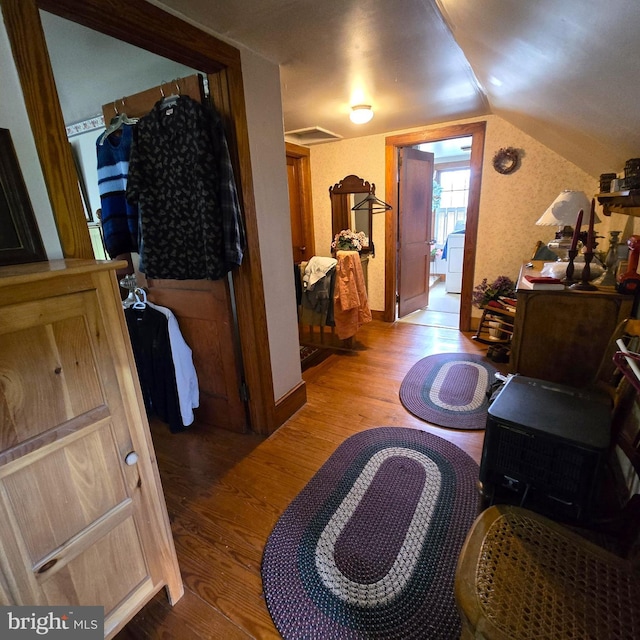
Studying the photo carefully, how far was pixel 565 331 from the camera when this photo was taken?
70.0 inches

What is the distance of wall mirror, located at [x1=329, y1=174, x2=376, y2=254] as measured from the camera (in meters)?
3.50

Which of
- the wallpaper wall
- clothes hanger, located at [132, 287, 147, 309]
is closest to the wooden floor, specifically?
clothes hanger, located at [132, 287, 147, 309]

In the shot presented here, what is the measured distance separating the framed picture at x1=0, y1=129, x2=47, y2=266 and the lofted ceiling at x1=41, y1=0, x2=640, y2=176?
36.9 inches

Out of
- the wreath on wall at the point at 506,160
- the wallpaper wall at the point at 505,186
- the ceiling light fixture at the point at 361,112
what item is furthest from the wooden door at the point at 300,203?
the wreath on wall at the point at 506,160

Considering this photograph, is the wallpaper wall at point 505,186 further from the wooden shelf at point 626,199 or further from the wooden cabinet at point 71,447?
the wooden cabinet at point 71,447

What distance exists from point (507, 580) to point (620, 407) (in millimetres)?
821

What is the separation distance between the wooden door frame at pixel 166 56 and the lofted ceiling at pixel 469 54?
132mm

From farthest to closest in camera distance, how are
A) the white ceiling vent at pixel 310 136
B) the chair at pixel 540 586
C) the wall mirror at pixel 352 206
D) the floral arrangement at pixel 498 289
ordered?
the wall mirror at pixel 352 206, the white ceiling vent at pixel 310 136, the floral arrangement at pixel 498 289, the chair at pixel 540 586

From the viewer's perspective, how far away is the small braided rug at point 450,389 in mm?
2164

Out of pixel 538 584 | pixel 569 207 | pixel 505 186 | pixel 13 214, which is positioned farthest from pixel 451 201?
pixel 13 214

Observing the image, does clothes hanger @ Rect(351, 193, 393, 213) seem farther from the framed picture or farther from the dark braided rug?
the framed picture

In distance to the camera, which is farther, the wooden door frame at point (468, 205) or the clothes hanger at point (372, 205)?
the clothes hanger at point (372, 205)

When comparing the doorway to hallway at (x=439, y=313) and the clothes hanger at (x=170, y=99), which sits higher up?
the clothes hanger at (x=170, y=99)

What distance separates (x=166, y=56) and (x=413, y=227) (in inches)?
125
